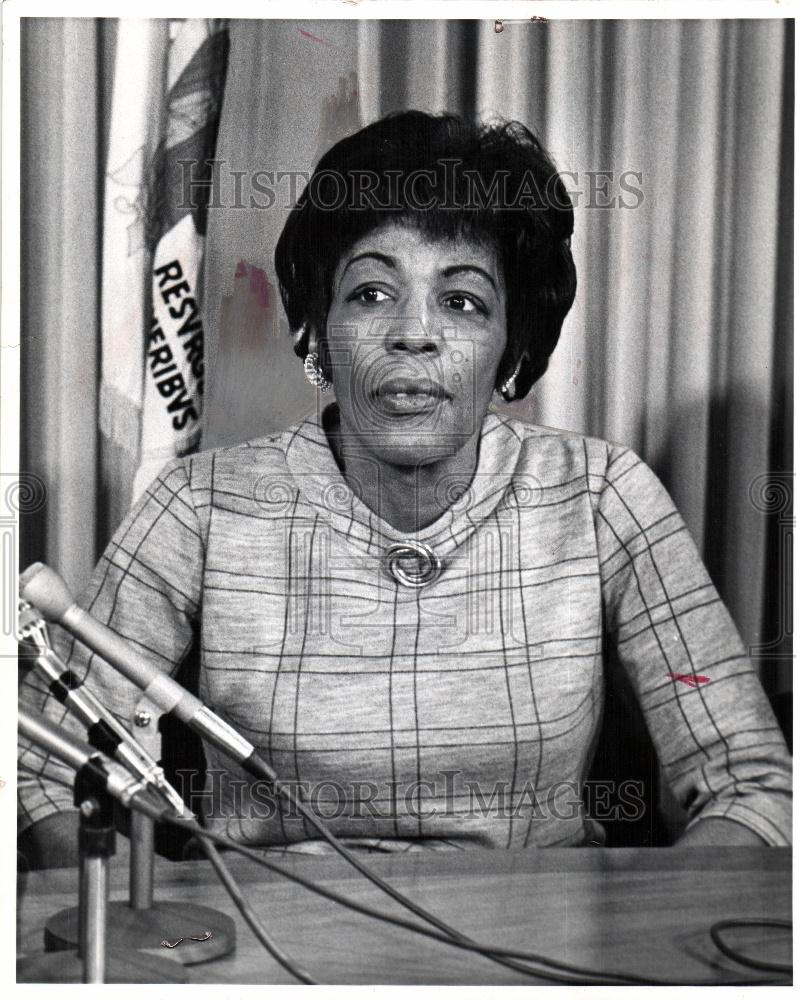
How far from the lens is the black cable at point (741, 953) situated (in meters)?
1.25

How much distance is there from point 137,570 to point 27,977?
46 centimetres

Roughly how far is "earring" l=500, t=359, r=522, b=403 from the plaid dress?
29 mm

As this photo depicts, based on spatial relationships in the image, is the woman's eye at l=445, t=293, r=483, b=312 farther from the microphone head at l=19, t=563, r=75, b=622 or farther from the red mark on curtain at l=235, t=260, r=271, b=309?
the microphone head at l=19, t=563, r=75, b=622

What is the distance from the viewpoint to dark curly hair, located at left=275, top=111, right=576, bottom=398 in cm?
138

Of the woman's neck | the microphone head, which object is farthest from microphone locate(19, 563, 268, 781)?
the woman's neck

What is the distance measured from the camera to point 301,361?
140cm

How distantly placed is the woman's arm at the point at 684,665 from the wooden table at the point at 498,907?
6cm

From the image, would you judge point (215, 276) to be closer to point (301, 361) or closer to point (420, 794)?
point (301, 361)

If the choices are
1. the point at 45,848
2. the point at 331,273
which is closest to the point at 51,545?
the point at 45,848

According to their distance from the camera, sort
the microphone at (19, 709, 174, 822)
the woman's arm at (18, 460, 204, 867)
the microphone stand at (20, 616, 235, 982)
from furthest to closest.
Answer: the woman's arm at (18, 460, 204, 867) → the microphone stand at (20, 616, 235, 982) → the microphone at (19, 709, 174, 822)

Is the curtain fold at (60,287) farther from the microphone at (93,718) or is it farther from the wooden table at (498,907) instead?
the wooden table at (498,907)

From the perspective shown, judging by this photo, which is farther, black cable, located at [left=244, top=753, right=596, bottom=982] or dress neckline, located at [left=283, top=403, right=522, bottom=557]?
dress neckline, located at [left=283, top=403, right=522, bottom=557]

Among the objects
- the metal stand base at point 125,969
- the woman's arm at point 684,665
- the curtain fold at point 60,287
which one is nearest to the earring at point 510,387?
the woman's arm at point 684,665

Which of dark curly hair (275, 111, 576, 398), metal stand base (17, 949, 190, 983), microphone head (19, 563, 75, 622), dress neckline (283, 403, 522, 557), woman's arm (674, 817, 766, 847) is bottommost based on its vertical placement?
metal stand base (17, 949, 190, 983)
